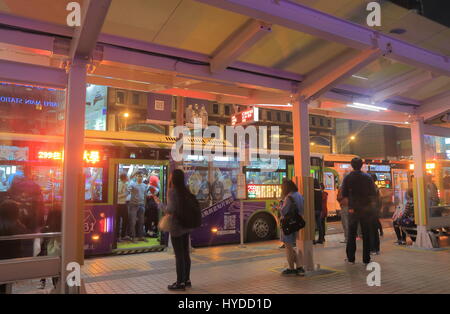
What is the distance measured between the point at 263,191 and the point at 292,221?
4243 millimetres

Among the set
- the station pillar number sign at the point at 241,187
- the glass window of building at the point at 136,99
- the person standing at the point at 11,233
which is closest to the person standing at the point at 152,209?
the station pillar number sign at the point at 241,187

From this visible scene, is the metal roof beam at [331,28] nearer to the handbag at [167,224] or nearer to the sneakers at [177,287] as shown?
the handbag at [167,224]

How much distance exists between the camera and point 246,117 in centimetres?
1074

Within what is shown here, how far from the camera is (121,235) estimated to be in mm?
9445

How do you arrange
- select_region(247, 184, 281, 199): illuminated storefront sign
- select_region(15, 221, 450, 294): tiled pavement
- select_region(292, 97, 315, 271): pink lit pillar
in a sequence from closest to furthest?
select_region(15, 221, 450, 294): tiled pavement, select_region(292, 97, 315, 271): pink lit pillar, select_region(247, 184, 281, 199): illuminated storefront sign

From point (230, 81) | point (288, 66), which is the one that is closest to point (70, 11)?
point (230, 81)

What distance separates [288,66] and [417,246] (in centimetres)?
569

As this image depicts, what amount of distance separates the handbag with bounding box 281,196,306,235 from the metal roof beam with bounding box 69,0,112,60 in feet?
12.6

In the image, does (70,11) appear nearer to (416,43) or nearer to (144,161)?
(144,161)

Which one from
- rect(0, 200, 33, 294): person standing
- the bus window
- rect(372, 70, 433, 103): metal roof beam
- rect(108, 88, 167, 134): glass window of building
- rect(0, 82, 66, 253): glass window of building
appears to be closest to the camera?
rect(0, 200, 33, 294): person standing

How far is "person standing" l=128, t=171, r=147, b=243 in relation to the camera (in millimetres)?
9367

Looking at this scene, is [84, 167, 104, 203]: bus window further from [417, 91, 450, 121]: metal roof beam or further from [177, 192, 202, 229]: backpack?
[417, 91, 450, 121]: metal roof beam

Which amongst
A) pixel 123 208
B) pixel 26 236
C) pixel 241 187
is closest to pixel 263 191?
pixel 241 187

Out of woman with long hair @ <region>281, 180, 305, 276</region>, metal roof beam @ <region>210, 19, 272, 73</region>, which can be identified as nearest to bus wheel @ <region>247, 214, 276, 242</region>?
woman with long hair @ <region>281, 180, 305, 276</region>
